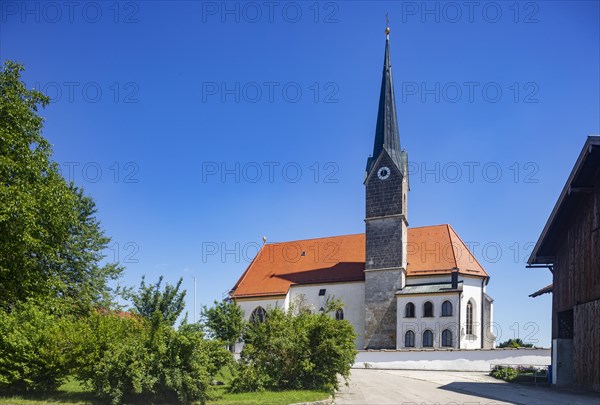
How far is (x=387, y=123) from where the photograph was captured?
50562mm

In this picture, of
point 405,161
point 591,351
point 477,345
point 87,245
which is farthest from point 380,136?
point 591,351

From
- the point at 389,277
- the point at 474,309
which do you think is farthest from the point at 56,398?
the point at 474,309

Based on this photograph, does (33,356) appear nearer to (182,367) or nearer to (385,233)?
(182,367)

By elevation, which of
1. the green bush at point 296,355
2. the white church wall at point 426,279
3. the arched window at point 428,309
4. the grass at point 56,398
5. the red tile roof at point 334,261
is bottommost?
the grass at point 56,398

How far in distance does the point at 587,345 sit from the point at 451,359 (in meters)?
14.2

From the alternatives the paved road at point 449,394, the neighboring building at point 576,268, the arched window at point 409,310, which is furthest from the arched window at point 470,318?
the paved road at point 449,394

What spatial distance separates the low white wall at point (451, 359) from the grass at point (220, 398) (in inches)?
691

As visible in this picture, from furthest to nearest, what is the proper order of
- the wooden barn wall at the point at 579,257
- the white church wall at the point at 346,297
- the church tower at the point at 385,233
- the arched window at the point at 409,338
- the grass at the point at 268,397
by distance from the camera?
the white church wall at the point at 346,297 → the church tower at the point at 385,233 → the arched window at the point at 409,338 → the wooden barn wall at the point at 579,257 → the grass at the point at 268,397

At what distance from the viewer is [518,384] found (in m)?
23.7

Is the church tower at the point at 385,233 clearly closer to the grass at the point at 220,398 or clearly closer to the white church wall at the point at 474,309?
the white church wall at the point at 474,309

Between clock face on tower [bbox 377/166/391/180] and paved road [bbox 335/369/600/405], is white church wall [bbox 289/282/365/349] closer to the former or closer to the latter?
clock face on tower [bbox 377/166/391/180]

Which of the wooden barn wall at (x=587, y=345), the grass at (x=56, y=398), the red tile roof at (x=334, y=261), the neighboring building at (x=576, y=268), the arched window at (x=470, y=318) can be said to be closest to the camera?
the grass at (x=56, y=398)

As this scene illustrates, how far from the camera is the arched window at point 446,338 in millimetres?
42938

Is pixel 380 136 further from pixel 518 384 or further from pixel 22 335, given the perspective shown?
pixel 22 335
